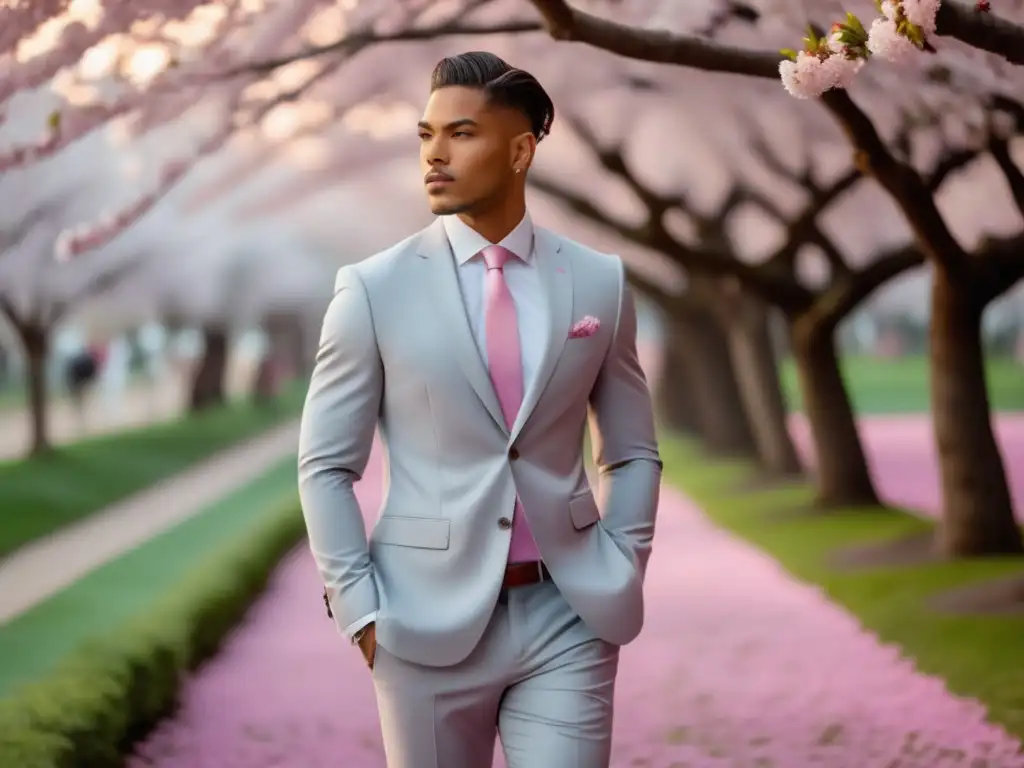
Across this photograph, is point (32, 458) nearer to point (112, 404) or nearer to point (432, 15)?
point (432, 15)

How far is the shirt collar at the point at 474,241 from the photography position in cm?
351

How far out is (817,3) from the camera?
7.00 metres

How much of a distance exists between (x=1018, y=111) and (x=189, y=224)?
1854cm

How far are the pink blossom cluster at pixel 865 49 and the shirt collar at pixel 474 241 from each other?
1021 mm

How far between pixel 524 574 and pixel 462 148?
0.97m

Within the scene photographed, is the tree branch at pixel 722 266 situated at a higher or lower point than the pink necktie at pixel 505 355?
lower

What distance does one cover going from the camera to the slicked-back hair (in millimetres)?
3414

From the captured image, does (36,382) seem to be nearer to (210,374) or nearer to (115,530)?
(115,530)

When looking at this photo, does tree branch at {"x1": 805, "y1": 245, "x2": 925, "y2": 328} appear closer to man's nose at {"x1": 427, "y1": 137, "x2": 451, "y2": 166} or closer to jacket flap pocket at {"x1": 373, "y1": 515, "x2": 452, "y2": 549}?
man's nose at {"x1": 427, "y1": 137, "x2": 451, "y2": 166}

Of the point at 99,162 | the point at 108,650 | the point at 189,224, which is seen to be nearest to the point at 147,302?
the point at 189,224

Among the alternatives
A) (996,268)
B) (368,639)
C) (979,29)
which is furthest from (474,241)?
(996,268)

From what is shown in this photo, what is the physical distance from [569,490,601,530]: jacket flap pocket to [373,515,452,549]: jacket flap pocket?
0.93 ft

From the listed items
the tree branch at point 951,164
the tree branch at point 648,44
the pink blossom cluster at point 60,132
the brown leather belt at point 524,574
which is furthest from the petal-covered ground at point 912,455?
the brown leather belt at point 524,574

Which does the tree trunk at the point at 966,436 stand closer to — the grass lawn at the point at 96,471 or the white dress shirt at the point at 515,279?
the white dress shirt at the point at 515,279
